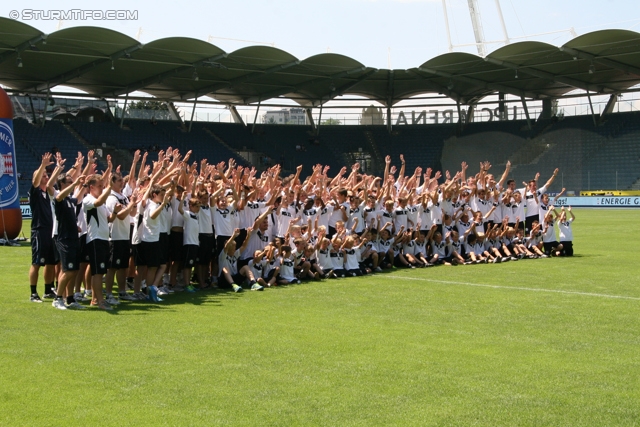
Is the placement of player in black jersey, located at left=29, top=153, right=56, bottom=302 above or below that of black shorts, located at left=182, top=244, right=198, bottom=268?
above

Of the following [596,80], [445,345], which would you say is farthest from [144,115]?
[445,345]

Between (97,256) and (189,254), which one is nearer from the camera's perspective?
(97,256)

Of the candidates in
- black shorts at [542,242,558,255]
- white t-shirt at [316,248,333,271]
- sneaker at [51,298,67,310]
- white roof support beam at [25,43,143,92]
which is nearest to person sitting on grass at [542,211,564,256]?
black shorts at [542,242,558,255]

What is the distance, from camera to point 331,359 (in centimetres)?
711

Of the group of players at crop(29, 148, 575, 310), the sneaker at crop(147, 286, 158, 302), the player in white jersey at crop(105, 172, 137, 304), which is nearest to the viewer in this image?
the group of players at crop(29, 148, 575, 310)

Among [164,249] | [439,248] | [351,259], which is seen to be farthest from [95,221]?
[439,248]

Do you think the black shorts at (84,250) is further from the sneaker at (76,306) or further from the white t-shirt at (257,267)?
the white t-shirt at (257,267)

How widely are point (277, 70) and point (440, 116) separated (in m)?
17.1

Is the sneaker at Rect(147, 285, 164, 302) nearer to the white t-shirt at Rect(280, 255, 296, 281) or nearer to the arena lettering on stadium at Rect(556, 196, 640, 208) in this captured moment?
the white t-shirt at Rect(280, 255, 296, 281)

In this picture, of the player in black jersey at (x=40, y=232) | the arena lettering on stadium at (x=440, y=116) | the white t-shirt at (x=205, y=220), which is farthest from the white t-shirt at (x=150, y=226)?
the arena lettering on stadium at (x=440, y=116)

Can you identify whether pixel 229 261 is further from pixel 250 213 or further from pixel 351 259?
pixel 351 259

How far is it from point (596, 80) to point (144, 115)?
29910 mm

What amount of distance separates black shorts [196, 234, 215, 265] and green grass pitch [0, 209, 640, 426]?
2.43 feet

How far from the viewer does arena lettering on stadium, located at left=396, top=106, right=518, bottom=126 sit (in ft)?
173
